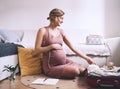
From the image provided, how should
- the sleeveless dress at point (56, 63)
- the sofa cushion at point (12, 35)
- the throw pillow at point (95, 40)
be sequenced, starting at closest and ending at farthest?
the sleeveless dress at point (56, 63)
the throw pillow at point (95, 40)
the sofa cushion at point (12, 35)

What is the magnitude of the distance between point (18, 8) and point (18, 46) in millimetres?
1157

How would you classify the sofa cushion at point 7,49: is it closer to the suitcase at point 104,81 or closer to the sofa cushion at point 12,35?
the sofa cushion at point 12,35

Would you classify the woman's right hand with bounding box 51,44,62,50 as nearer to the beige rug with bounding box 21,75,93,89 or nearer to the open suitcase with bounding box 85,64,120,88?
Result: the beige rug with bounding box 21,75,93,89

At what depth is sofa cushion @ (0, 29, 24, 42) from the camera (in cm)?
311

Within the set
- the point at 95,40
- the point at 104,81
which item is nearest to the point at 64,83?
the point at 104,81

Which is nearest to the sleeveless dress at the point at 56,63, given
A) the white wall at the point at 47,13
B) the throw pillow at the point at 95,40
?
the throw pillow at the point at 95,40

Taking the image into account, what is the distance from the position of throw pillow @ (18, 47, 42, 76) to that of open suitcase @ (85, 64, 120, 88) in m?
0.87

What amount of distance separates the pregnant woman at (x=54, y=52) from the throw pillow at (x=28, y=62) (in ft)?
0.45

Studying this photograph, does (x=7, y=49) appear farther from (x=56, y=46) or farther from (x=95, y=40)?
(x=95, y=40)

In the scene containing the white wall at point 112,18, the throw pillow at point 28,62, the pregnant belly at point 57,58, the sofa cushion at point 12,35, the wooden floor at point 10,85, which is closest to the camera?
the wooden floor at point 10,85

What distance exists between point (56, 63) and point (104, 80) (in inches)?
27.4

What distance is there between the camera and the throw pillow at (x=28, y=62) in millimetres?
2653

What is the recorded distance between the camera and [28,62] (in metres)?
2.68

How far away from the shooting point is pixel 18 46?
2766mm
